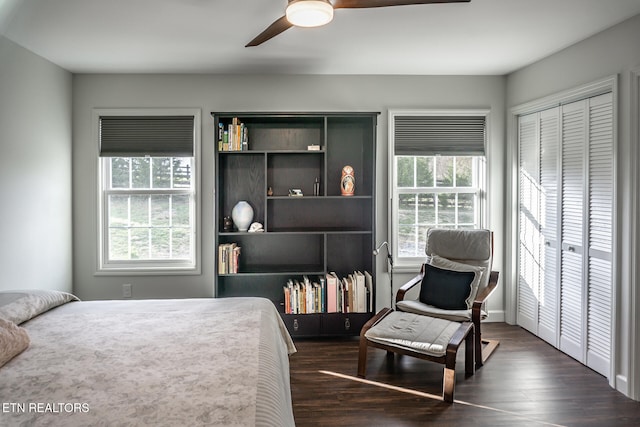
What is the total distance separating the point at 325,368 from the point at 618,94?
2.90 m

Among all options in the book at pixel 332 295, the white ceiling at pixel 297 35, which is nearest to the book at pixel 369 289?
the book at pixel 332 295

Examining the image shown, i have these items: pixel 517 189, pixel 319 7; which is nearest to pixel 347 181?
pixel 517 189

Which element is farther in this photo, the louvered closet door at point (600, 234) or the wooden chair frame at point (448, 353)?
the louvered closet door at point (600, 234)

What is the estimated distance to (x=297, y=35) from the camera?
328cm

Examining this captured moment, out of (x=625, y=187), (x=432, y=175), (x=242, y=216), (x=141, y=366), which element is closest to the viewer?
(x=141, y=366)

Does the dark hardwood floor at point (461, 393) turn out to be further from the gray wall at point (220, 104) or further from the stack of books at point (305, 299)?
the gray wall at point (220, 104)

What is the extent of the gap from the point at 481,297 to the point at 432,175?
1557 mm

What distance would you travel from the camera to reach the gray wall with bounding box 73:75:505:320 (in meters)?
4.32

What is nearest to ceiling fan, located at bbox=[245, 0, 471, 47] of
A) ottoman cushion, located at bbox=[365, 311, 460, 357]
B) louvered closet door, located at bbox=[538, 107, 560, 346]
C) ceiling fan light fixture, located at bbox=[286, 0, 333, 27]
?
ceiling fan light fixture, located at bbox=[286, 0, 333, 27]

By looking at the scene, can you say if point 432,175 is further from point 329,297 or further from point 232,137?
point 232,137

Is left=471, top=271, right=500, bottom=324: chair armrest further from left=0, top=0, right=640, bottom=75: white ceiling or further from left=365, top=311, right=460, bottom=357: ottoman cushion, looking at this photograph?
left=0, top=0, right=640, bottom=75: white ceiling

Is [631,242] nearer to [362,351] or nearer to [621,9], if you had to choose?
[621,9]

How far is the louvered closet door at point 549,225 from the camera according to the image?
12.4 feet

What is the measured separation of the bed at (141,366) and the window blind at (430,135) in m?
2.46
